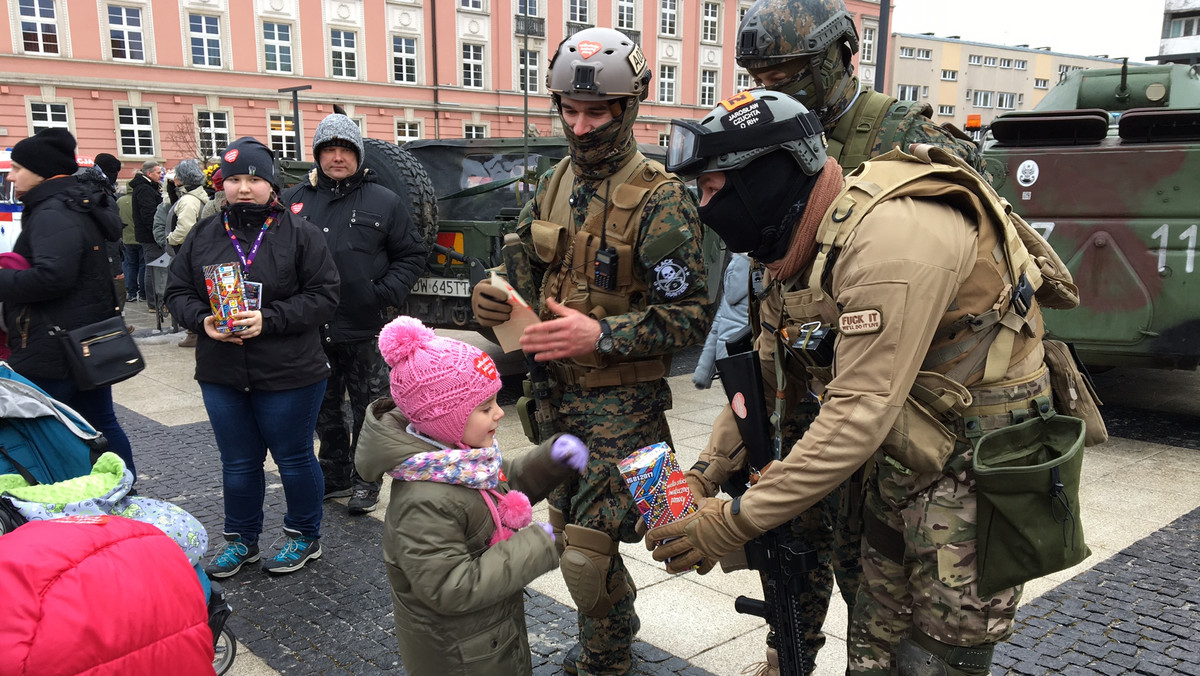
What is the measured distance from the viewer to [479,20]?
39781 millimetres

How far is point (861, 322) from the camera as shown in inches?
73.0

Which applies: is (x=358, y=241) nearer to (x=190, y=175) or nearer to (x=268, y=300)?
(x=268, y=300)

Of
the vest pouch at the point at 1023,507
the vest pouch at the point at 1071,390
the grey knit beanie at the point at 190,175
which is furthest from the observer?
the grey knit beanie at the point at 190,175

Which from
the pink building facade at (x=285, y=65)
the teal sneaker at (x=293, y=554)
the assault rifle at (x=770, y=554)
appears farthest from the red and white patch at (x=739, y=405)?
the pink building facade at (x=285, y=65)

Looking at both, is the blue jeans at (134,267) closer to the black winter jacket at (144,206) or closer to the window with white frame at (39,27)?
the black winter jacket at (144,206)

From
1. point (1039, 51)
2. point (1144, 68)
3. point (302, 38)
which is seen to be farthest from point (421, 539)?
point (1039, 51)

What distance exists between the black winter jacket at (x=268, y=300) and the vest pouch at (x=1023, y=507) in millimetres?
3003

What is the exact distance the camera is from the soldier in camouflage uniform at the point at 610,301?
2.96 metres

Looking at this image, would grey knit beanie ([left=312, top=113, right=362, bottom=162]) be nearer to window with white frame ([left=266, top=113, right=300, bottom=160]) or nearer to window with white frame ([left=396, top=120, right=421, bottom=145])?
window with white frame ([left=266, top=113, right=300, bottom=160])

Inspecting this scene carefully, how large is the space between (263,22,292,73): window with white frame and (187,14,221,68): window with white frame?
1.74 meters

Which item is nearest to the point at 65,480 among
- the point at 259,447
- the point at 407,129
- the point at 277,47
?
the point at 259,447

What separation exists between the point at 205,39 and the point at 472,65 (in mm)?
11109

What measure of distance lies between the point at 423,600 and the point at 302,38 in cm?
3787

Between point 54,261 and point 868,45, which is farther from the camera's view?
point 868,45
